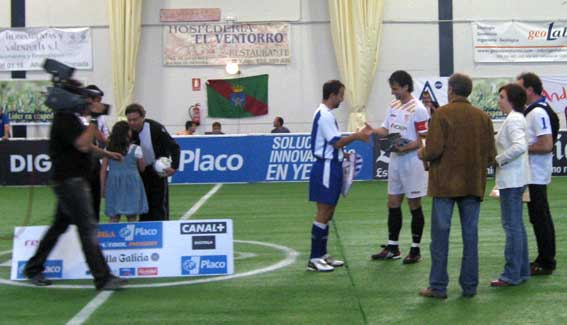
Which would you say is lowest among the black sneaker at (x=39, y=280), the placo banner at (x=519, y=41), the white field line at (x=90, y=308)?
the white field line at (x=90, y=308)

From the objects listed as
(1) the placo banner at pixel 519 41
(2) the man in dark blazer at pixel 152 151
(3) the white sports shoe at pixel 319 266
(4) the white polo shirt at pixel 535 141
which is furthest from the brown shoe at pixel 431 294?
(1) the placo banner at pixel 519 41

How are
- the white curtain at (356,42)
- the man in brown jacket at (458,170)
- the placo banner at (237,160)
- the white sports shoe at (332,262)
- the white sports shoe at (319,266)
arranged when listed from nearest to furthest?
the man in brown jacket at (458,170)
the white sports shoe at (319,266)
the white sports shoe at (332,262)
the placo banner at (237,160)
the white curtain at (356,42)

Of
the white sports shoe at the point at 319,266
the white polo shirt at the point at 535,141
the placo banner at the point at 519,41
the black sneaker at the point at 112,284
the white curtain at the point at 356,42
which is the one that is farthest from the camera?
the placo banner at the point at 519,41

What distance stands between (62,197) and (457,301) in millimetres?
3492

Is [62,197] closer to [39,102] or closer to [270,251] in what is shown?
[270,251]

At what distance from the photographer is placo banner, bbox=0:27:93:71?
25500mm

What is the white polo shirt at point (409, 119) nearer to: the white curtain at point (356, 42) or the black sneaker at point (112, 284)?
the black sneaker at point (112, 284)

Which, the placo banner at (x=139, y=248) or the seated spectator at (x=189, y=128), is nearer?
the placo banner at (x=139, y=248)

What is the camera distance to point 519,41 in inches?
1008

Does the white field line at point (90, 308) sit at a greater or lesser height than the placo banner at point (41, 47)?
lesser

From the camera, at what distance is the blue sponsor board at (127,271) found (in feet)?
27.5

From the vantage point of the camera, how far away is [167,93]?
2564cm

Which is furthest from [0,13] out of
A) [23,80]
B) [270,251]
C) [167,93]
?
[270,251]

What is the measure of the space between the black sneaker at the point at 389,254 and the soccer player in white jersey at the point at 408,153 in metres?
0.19
